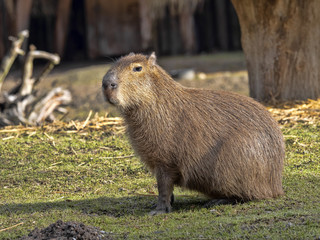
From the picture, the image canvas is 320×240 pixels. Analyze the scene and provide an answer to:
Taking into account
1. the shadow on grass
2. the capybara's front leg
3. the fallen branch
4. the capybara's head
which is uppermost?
the capybara's head

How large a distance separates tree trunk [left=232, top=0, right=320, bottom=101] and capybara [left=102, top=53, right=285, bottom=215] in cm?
286

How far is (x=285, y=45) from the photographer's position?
272 inches

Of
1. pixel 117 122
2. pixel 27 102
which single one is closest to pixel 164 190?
pixel 117 122

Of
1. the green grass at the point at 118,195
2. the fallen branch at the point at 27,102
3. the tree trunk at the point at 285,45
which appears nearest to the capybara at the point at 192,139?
the green grass at the point at 118,195

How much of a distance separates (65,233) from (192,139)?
1.23 m

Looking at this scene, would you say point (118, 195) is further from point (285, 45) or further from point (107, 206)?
point (285, 45)

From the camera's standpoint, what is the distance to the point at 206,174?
408cm

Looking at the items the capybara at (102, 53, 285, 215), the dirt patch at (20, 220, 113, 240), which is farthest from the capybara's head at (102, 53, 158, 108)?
the dirt patch at (20, 220, 113, 240)

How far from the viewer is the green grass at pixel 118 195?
3504 mm

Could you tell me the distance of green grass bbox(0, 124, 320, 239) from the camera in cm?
350

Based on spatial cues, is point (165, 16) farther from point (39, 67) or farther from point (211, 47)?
point (39, 67)

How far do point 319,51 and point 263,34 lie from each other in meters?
0.70

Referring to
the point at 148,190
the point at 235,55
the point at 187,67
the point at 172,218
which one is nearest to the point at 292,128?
the point at 148,190

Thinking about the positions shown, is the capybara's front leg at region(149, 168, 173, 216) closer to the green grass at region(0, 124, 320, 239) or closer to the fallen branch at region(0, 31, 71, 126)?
the green grass at region(0, 124, 320, 239)
